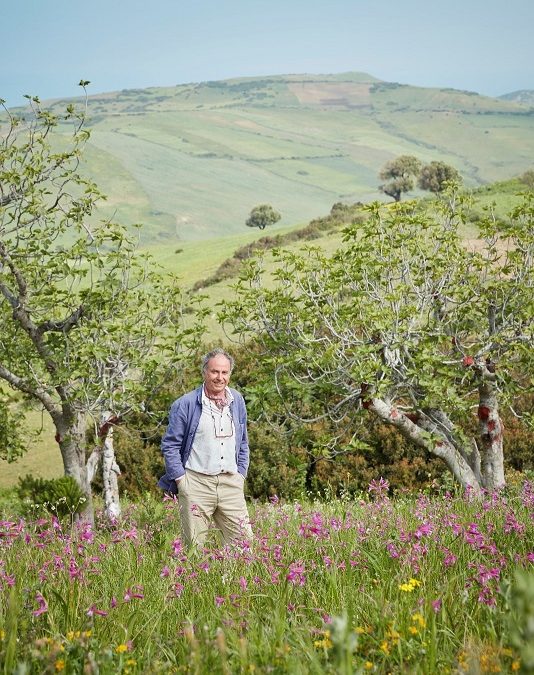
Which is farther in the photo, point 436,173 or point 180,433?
point 436,173

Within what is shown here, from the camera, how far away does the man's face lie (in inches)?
289

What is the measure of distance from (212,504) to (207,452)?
540 mm

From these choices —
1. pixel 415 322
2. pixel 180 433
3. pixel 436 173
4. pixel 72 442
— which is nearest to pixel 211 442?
pixel 180 433

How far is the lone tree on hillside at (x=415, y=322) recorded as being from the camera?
1188 centimetres

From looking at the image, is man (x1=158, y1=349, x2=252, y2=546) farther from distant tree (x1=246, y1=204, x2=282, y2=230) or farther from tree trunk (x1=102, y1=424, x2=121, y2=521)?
distant tree (x1=246, y1=204, x2=282, y2=230)

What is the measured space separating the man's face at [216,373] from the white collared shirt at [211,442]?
14 cm

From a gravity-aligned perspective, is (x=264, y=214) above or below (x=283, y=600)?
below

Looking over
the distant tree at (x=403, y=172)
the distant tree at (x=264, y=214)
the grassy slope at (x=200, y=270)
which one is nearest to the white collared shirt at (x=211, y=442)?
the grassy slope at (x=200, y=270)

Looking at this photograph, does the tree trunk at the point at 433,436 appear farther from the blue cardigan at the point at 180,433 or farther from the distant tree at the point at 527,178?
the distant tree at the point at 527,178

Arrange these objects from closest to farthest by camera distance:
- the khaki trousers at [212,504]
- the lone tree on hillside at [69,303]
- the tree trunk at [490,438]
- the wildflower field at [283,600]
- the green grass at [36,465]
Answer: the wildflower field at [283,600] < the khaki trousers at [212,504] < the lone tree on hillside at [69,303] < the tree trunk at [490,438] < the green grass at [36,465]

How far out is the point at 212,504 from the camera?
764 cm

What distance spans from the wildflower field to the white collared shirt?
86 cm

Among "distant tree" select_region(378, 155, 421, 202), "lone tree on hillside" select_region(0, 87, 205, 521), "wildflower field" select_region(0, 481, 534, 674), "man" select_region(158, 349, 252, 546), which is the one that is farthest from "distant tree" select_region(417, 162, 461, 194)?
"wildflower field" select_region(0, 481, 534, 674)

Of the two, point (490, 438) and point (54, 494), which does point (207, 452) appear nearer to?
point (54, 494)
